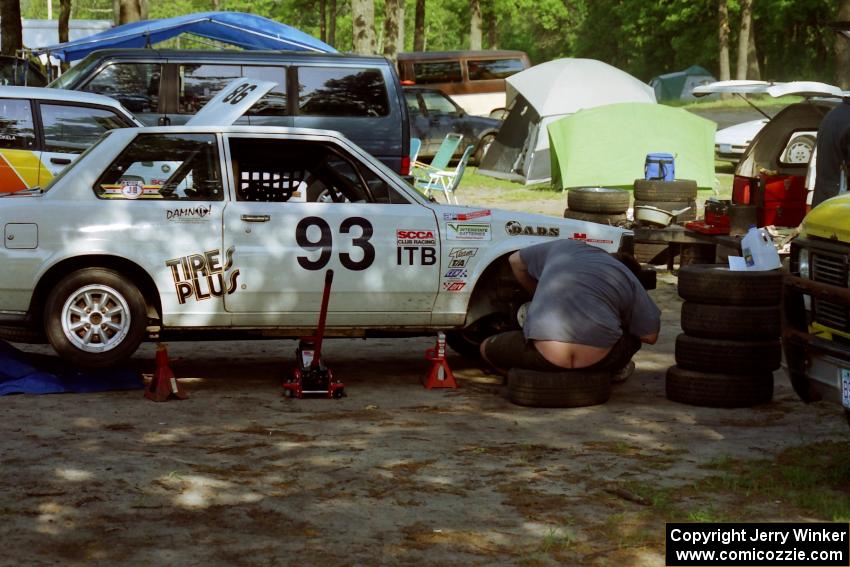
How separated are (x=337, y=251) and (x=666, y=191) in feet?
24.3

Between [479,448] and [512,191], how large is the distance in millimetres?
16366

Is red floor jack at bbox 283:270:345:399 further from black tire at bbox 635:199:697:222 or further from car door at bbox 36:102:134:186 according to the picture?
black tire at bbox 635:199:697:222

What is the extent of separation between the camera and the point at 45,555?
16.9 ft

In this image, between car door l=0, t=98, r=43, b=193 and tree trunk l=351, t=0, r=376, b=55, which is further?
tree trunk l=351, t=0, r=376, b=55

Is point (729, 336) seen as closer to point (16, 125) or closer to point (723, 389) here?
point (723, 389)

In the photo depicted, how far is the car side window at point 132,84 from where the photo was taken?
14984 mm

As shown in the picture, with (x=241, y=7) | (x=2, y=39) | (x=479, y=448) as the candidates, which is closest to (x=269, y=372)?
(x=479, y=448)

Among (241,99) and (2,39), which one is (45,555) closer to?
(241,99)

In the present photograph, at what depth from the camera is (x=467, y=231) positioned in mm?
A: 8680

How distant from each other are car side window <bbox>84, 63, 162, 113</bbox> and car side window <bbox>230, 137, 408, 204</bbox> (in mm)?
6462

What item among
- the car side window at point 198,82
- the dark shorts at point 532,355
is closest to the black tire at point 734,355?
the dark shorts at point 532,355

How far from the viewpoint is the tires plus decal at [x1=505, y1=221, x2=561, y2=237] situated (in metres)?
8.82

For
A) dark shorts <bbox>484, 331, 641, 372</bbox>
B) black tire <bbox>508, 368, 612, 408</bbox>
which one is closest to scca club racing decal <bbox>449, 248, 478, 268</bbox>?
dark shorts <bbox>484, 331, 641, 372</bbox>

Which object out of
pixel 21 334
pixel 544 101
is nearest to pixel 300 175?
pixel 21 334
